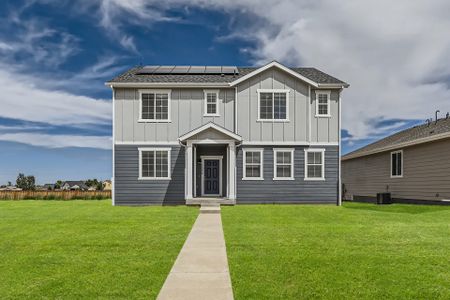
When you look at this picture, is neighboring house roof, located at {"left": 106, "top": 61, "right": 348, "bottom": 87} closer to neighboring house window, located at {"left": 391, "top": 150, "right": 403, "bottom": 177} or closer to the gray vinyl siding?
the gray vinyl siding

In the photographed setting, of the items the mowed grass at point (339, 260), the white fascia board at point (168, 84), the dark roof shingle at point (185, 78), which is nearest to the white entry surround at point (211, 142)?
the white fascia board at point (168, 84)

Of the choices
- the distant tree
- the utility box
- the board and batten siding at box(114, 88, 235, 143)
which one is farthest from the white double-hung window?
the distant tree

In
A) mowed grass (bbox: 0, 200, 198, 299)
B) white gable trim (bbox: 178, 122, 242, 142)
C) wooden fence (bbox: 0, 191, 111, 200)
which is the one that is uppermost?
white gable trim (bbox: 178, 122, 242, 142)

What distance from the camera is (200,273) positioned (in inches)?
240

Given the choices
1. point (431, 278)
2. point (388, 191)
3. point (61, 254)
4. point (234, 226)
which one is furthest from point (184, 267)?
point (388, 191)

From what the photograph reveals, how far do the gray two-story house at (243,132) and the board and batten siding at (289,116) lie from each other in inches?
2.2

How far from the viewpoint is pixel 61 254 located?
7512 millimetres

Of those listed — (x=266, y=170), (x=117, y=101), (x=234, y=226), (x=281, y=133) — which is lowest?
(x=234, y=226)

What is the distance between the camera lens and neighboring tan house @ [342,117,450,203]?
1891cm

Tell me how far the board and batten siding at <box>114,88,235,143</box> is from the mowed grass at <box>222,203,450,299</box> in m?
9.48

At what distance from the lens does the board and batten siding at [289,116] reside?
20.4 metres

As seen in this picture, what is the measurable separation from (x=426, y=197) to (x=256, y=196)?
922cm

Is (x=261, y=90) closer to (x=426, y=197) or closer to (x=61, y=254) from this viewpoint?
(x=426, y=197)

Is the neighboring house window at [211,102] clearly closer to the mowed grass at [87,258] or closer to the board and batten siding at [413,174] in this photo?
the mowed grass at [87,258]
